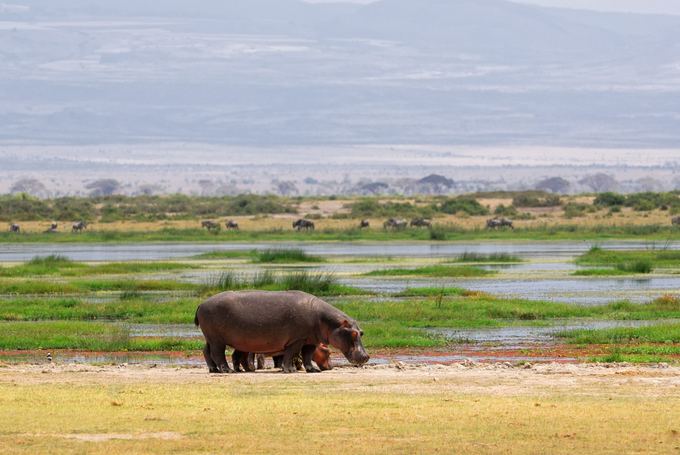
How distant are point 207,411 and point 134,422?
84 centimetres

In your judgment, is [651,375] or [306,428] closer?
[306,428]

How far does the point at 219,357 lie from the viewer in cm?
1817

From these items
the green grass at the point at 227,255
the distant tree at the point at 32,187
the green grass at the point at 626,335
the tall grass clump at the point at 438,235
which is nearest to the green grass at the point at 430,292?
the green grass at the point at 626,335

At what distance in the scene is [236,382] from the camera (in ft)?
55.0

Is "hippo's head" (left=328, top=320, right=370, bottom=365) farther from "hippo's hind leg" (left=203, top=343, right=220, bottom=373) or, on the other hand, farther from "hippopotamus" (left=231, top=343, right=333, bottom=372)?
"hippo's hind leg" (left=203, top=343, right=220, bottom=373)

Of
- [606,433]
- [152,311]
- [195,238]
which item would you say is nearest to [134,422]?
[606,433]

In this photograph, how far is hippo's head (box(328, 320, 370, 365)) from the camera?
18047 mm

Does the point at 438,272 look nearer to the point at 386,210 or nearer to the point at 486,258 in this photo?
the point at 486,258

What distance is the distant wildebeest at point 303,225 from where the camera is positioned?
7294 cm

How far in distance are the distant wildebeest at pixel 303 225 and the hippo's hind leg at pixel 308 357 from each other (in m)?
54.3

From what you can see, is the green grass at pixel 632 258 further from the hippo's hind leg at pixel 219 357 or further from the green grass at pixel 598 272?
the hippo's hind leg at pixel 219 357

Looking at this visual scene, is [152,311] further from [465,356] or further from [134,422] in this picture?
[134,422]

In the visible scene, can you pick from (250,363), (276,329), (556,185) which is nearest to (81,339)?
(250,363)

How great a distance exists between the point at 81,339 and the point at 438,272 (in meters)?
17.8
